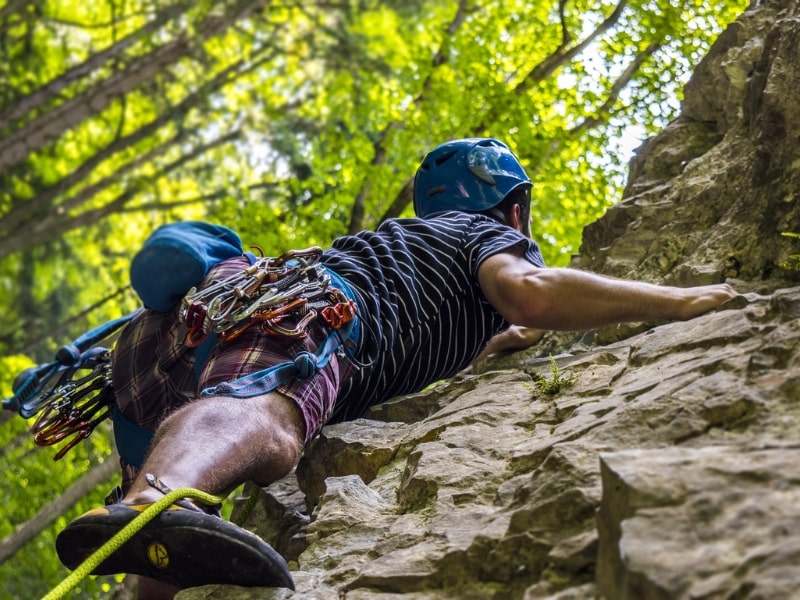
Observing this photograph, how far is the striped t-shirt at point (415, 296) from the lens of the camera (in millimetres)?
3744

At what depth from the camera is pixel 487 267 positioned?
3.79 metres

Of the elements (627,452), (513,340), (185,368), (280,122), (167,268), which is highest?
(280,122)

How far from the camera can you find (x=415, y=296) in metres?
3.83

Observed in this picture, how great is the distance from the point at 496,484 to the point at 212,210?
11.5m

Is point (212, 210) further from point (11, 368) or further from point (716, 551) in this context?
point (716, 551)

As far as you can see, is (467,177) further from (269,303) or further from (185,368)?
(185,368)

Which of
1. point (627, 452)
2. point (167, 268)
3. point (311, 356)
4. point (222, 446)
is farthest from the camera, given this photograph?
point (167, 268)

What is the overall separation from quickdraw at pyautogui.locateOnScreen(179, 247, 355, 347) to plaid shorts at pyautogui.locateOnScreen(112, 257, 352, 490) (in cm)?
6

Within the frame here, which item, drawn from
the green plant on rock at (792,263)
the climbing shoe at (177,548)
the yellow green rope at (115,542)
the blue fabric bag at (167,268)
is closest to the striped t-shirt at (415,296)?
the blue fabric bag at (167,268)

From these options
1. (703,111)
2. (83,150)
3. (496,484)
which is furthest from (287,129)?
A: (496,484)

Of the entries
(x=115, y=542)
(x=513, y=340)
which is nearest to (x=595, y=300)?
(x=513, y=340)

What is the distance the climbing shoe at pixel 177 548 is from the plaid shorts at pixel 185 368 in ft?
2.02

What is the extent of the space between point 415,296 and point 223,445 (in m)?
1.36

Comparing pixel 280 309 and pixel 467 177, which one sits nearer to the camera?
pixel 280 309
